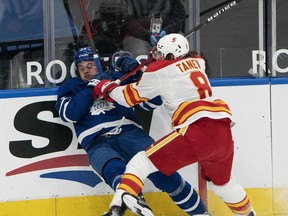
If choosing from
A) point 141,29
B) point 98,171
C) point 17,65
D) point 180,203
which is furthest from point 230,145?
point 17,65

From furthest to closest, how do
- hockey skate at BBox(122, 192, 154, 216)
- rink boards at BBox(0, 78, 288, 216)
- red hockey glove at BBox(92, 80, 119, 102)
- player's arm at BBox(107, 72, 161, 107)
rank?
rink boards at BBox(0, 78, 288, 216) → red hockey glove at BBox(92, 80, 119, 102) → player's arm at BBox(107, 72, 161, 107) → hockey skate at BBox(122, 192, 154, 216)

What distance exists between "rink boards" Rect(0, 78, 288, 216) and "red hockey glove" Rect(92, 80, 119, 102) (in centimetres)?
36

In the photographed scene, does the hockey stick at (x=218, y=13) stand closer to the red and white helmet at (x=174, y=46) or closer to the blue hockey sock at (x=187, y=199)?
the red and white helmet at (x=174, y=46)

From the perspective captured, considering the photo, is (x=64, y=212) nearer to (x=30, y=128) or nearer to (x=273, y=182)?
(x=30, y=128)

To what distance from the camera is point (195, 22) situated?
448 cm

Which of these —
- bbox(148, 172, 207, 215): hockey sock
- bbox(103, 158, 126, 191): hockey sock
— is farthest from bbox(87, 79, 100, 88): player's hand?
bbox(148, 172, 207, 215): hockey sock

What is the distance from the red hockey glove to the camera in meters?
4.03

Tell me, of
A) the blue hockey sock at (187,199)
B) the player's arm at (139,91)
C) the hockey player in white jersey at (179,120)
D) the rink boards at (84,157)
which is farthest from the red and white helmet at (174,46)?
the blue hockey sock at (187,199)

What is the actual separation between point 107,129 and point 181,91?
566 millimetres

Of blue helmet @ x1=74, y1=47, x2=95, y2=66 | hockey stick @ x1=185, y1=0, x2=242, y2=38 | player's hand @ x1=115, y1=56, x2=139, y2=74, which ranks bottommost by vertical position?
player's hand @ x1=115, y1=56, x2=139, y2=74

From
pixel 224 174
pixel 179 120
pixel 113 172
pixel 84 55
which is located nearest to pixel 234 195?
pixel 224 174

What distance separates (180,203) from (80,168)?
63 centimetres

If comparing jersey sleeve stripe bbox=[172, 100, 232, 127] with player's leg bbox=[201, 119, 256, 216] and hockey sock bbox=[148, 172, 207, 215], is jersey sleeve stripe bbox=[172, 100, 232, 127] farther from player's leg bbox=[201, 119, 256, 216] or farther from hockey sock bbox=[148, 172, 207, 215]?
hockey sock bbox=[148, 172, 207, 215]

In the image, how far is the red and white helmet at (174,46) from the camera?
3.94 metres
